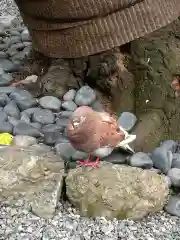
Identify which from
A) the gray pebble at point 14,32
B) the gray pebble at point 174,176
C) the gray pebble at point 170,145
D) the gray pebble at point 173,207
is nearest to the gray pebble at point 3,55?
the gray pebble at point 14,32

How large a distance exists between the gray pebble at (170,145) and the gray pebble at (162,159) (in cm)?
10

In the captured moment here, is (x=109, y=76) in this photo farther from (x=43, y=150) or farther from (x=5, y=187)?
(x=5, y=187)

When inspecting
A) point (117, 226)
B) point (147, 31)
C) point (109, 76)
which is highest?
point (147, 31)

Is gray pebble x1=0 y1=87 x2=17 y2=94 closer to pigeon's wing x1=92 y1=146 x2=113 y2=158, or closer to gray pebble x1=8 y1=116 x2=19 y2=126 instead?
gray pebble x1=8 y1=116 x2=19 y2=126

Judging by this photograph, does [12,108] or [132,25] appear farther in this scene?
[12,108]

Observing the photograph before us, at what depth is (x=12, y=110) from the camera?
2947 millimetres

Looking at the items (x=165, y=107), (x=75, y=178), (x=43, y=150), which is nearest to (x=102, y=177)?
(x=75, y=178)

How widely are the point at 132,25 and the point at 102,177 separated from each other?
2.63ft

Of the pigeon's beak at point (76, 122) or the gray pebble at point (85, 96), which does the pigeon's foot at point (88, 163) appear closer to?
the pigeon's beak at point (76, 122)

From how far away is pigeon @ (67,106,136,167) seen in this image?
231cm

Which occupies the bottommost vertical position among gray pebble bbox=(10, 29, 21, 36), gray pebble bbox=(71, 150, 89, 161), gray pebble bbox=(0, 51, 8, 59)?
gray pebble bbox=(10, 29, 21, 36)

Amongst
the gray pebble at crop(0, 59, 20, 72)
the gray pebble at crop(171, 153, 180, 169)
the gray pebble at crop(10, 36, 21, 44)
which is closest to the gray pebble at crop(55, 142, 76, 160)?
the gray pebble at crop(171, 153, 180, 169)

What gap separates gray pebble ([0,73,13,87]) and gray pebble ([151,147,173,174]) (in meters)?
1.13

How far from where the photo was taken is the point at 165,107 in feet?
9.46
